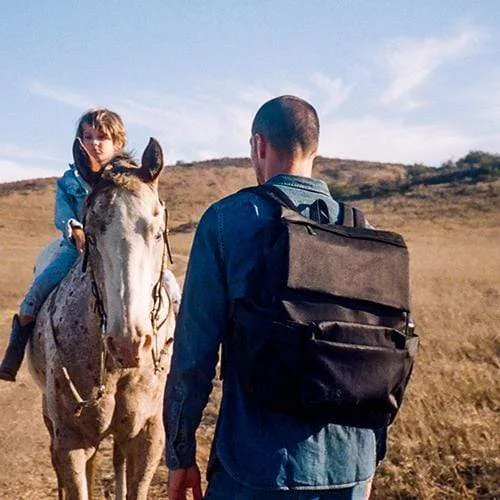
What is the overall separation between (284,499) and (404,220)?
1304 inches

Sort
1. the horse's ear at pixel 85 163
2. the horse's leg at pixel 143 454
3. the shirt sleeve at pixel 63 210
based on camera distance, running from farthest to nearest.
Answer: the shirt sleeve at pixel 63 210 < the horse's leg at pixel 143 454 < the horse's ear at pixel 85 163

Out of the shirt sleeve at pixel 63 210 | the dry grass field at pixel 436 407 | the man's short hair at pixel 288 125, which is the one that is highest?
the man's short hair at pixel 288 125

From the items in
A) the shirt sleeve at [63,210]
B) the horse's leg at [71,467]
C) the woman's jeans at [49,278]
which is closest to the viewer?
the horse's leg at [71,467]

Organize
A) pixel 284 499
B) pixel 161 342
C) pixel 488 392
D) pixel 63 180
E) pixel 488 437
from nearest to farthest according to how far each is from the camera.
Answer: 1. pixel 284 499
2. pixel 161 342
3. pixel 63 180
4. pixel 488 437
5. pixel 488 392

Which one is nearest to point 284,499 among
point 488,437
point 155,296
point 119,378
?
point 155,296

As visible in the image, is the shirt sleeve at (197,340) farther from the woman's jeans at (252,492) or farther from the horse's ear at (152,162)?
the horse's ear at (152,162)

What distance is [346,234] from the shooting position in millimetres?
2291

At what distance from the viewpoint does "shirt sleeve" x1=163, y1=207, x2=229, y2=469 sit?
230 centimetres

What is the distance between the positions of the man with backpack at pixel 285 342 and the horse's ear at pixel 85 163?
1.38 meters

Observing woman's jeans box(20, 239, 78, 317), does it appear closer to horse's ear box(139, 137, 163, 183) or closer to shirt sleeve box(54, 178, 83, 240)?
shirt sleeve box(54, 178, 83, 240)

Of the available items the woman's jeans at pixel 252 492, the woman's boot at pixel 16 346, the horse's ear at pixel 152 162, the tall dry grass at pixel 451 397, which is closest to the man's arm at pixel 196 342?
the woman's jeans at pixel 252 492

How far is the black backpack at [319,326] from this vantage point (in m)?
2.15

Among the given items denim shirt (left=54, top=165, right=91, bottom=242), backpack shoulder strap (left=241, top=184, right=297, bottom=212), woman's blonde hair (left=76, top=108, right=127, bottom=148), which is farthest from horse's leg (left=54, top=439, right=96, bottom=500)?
backpack shoulder strap (left=241, top=184, right=297, bottom=212)

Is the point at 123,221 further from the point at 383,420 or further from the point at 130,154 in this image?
the point at 383,420
